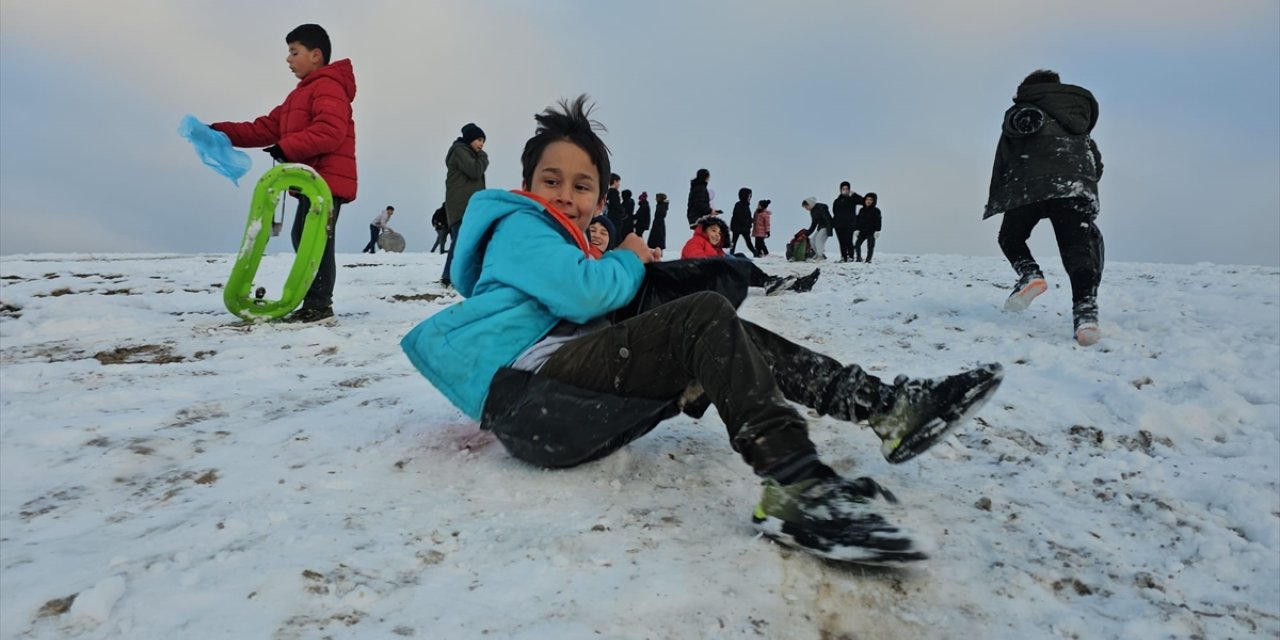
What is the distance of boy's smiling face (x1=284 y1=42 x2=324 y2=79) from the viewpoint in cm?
532

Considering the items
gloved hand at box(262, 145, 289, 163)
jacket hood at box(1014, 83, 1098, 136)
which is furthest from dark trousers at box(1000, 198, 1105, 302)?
gloved hand at box(262, 145, 289, 163)

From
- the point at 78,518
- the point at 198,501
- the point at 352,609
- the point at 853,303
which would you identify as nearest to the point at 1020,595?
the point at 352,609

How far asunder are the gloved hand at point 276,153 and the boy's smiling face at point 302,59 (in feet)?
2.14

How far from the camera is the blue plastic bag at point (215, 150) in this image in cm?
504

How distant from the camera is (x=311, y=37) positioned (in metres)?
5.35

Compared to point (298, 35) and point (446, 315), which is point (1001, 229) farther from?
point (298, 35)

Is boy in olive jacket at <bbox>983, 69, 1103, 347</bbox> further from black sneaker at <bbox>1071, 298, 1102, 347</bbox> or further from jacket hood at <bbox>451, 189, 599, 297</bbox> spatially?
jacket hood at <bbox>451, 189, 599, 297</bbox>

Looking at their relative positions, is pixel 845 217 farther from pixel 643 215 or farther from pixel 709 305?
pixel 709 305

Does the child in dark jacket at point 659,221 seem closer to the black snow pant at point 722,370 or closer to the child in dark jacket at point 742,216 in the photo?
the child in dark jacket at point 742,216

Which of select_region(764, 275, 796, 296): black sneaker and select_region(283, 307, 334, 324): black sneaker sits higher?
select_region(764, 275, 796, 296): black sneaker

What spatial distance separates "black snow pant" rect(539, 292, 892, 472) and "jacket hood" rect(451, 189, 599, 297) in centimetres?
44

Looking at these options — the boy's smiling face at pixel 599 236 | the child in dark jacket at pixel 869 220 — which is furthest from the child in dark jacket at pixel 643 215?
the boy's smiling face at pixel 599 236

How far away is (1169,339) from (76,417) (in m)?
6.02

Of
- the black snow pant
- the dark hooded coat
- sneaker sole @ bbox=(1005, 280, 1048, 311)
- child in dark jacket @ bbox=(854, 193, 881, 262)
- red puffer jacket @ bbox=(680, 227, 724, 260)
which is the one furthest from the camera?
child in dark jacket @ bbox=(854, 193, 881, 262)
